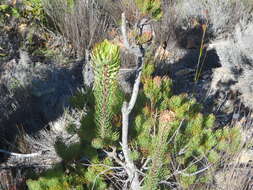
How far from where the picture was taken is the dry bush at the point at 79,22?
10.6ft

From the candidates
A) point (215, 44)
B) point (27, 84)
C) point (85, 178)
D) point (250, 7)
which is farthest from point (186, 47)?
point (85, 178)

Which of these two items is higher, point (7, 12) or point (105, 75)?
point (7, 12)

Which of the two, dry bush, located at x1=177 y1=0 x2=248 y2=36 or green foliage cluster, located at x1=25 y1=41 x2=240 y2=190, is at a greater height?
dry bush, located at x1=177 y1=0 x2=248 y2=36

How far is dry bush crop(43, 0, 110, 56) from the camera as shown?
10.6 feet

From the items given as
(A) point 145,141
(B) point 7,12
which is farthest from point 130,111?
(B) point 7,12

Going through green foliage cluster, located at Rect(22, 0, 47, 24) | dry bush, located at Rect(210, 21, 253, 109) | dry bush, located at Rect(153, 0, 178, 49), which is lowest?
A: dry bush, located at Rect(210, 21, 253, 109)

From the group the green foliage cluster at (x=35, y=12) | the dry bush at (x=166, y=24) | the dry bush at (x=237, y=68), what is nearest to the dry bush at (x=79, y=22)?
the green foliage cluster at (x=35, y=12)

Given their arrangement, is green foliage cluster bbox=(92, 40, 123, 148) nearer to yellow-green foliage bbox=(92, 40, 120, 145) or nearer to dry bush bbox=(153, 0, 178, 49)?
yellow-green foliage bbox=(92, 40, 120, 145)

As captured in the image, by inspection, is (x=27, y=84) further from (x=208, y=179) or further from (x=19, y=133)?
(x=208, y=179)

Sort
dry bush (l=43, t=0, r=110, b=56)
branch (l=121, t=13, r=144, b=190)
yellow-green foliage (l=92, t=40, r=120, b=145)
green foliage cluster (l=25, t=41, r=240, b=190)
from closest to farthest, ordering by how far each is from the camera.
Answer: yellow-green foliage (l=92, t=40, r=120, b=145), branch (l=121, t=13, r=144, b=190), green foliage cluster (l=25, t=41, r=240, b=190), dry bush (l=43, t=0, r=110, b=56)

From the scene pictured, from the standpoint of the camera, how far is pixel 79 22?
328 centimetres

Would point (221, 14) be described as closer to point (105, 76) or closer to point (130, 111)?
point (130, 111)

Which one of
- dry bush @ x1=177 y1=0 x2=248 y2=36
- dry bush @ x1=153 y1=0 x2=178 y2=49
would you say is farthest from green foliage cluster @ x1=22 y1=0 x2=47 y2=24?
dry bush @ x1=177 y1=0 x2=248 y2=36

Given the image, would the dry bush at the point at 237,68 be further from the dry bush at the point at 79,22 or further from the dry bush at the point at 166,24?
the dry bush at the point at 79,22
